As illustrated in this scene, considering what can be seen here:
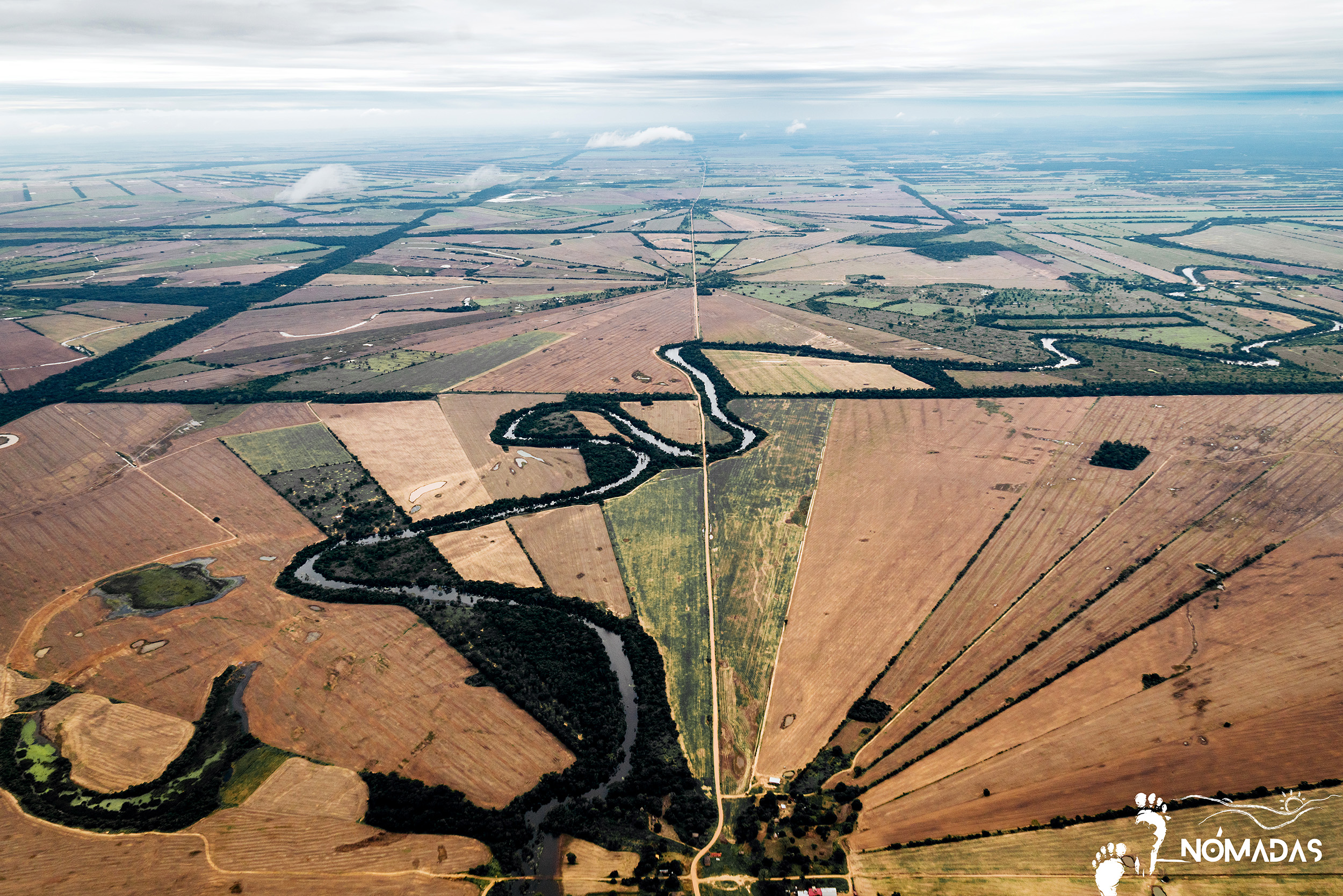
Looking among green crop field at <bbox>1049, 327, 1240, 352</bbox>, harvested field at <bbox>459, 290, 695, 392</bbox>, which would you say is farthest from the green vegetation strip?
green crop field at <bbox>1049, 327, 1240, 352</bbox>

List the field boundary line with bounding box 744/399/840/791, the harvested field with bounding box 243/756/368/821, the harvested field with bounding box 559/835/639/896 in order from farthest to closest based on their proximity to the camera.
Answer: the field boundary line with bounding box 744/399/840/791
the harvested field with bounding box 243/756/368/821
the harvested field with bounding box 559/835/639/896

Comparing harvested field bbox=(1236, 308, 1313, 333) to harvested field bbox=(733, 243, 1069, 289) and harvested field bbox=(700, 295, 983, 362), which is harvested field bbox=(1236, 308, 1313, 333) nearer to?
harvested field bbox=(733, 243, 1069, 289)

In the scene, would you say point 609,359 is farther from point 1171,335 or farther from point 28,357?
point 1171,335

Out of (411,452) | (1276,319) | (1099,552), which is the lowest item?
(1099,552)

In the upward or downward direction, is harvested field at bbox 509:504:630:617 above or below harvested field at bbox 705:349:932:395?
below

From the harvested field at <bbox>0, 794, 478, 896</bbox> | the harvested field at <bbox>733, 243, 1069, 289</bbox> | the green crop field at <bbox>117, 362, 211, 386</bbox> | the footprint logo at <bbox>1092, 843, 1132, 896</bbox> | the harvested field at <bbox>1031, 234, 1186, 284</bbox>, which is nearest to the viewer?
the footprint logo at <bbox>1092, 843, 1132, 896</bbox>

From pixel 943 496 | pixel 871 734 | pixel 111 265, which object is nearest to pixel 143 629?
pixel 871 734

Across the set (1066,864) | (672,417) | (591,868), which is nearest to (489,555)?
(591,868)

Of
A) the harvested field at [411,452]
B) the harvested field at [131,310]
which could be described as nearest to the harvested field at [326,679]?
the harvested field at [411,452]
